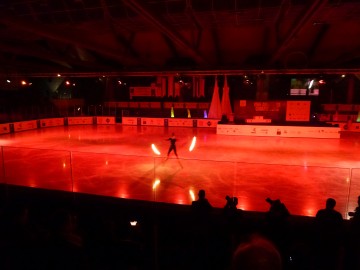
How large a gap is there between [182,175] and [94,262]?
22.3 ft

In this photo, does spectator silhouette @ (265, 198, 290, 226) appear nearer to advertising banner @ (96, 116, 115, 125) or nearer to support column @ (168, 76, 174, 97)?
advertising banner @ (96, 116, 115, 125)

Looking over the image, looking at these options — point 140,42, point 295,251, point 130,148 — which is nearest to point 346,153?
point 130,148

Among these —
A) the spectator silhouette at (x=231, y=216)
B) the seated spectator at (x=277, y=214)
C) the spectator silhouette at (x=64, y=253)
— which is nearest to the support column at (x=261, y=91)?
the seated spectator at (x=277, y=214)

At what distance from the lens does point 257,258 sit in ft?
4.87

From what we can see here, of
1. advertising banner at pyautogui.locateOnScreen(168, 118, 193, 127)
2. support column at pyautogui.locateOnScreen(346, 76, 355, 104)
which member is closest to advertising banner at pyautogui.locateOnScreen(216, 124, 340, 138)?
advertising banner at pyautogui.locateOnScreen(168, 118, 193, 127)

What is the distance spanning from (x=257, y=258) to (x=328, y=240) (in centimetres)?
378

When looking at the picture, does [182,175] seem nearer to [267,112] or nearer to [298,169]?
[298,169]

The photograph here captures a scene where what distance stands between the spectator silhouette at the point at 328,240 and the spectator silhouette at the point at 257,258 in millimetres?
3370

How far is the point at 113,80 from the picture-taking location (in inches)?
1481

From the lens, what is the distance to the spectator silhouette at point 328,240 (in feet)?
14.5

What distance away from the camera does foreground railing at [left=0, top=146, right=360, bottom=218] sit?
313 inches

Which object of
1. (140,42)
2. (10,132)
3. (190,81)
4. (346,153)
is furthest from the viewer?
(190,81)

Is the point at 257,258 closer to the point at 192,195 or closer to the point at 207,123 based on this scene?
the point at 192,195

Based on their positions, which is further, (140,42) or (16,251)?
(140,42)
